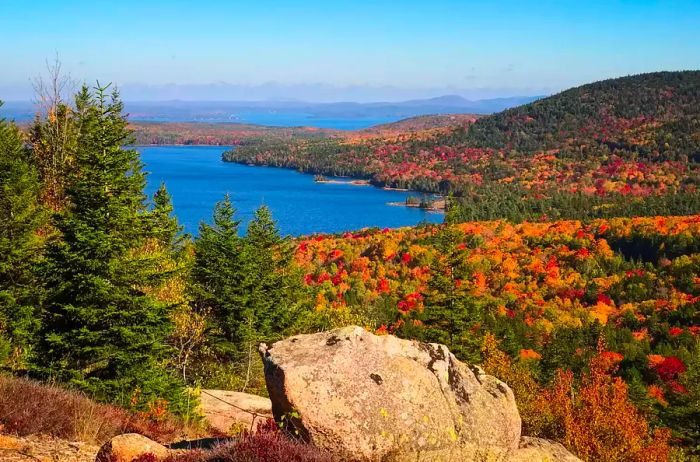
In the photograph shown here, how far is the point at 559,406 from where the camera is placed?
77.0 ft

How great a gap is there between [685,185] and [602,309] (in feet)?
461

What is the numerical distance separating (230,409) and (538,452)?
37.8ft

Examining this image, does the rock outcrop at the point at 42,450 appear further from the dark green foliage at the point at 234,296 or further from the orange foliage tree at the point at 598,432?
the dark green foliage at the point at 234,296

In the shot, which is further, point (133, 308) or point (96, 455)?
point (133, 308)

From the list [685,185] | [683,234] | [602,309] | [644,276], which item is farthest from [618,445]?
[685,185]

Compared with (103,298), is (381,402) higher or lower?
higher

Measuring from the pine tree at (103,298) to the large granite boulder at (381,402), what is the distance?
29.2ft

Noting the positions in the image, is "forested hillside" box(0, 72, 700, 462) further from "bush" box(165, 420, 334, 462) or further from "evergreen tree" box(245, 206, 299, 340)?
"bush" box(165, 420, 334, 462)

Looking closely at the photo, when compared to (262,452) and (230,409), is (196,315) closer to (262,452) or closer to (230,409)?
(230,409)

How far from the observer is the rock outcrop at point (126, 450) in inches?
366

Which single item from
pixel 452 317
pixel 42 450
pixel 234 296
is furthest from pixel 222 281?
pixel 42 450

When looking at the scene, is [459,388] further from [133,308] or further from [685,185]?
[685,185]

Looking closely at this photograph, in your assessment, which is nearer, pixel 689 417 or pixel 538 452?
pixel 538 452

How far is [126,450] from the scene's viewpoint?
944 centimetres
